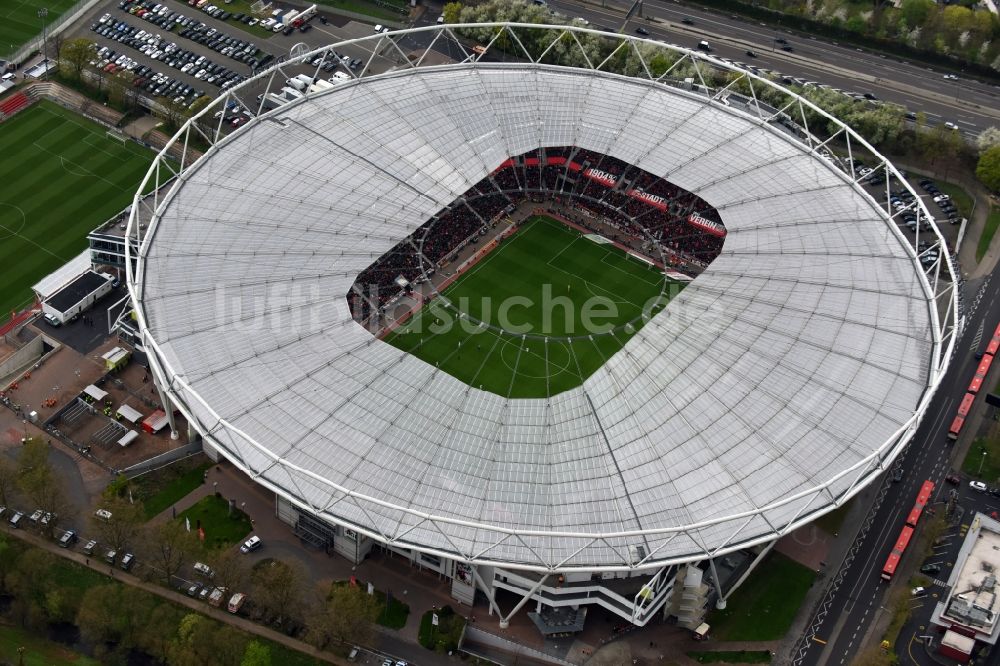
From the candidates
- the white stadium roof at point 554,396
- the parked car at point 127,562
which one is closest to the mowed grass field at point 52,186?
the white stadium roof at point 554,396

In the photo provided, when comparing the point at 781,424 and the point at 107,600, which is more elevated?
the point at 781,424

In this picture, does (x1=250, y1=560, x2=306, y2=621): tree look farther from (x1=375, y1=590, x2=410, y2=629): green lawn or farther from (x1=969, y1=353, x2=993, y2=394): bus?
(x1=969, y1=353, x2=993, y2=394): bus

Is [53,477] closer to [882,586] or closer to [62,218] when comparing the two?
[62,218]

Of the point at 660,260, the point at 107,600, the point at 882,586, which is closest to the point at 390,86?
the point at 660,260

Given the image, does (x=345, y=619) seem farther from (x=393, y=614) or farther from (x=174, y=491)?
(x=174, y=491)

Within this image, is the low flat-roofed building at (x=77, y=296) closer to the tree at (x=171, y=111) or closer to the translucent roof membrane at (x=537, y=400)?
the translucent roof membrane at (x=537, y=400)
